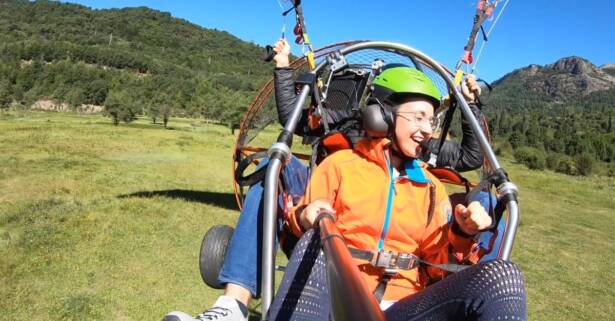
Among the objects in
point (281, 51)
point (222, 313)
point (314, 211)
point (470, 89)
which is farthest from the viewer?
point (470, 89)

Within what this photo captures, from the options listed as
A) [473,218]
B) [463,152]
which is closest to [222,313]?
[473,218]

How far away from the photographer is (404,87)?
2566mm

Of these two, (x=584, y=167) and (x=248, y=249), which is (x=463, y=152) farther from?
(x=584, y=167)

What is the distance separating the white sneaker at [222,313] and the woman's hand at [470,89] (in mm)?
2281

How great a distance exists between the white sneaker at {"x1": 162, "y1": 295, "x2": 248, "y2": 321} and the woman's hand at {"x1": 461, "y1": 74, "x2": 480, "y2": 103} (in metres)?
2.28

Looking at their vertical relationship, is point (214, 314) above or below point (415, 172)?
below

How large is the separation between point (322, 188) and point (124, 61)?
5474 inches

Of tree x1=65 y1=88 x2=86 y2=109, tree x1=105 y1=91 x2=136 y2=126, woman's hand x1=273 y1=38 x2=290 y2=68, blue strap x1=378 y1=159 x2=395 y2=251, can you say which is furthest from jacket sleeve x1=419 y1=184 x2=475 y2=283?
tree x1=65 y1=88 x2=86 y2=109


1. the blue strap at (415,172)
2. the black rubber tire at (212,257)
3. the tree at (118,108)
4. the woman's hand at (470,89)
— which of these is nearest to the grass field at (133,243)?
the black rubber tire at (212,257)

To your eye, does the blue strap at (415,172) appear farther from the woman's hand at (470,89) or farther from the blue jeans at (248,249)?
the woman's hand at (470,89)

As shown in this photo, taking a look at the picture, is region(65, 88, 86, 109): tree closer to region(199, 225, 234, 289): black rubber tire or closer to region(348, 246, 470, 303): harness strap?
region(199, 225, 234, 289): black rubber tire

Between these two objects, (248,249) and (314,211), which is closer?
(314,211)

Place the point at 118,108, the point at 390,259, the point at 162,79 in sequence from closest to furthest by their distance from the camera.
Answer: the point at 390,259
the point at 118,108
the point at 162,79

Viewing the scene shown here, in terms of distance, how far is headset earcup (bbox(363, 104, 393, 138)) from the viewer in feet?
7.90
